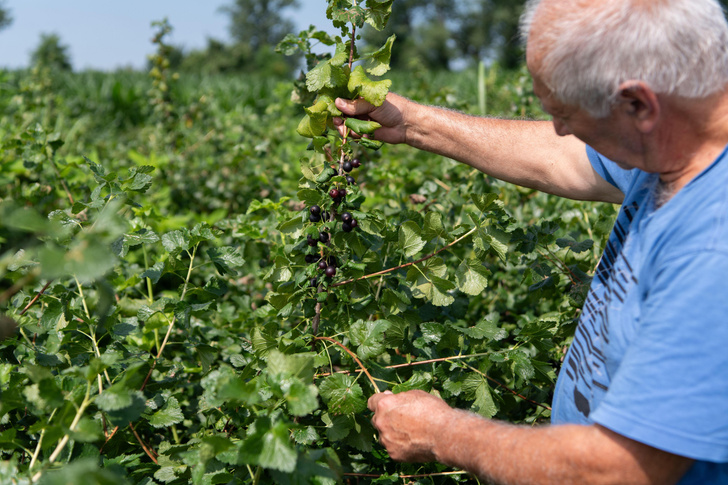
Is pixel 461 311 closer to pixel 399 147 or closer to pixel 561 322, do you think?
pixel 561 322

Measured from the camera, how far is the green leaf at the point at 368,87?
1.46 m

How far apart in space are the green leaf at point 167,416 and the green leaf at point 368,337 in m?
0.51

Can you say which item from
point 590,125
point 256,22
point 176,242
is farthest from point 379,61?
point 256,22

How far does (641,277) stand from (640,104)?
30cm

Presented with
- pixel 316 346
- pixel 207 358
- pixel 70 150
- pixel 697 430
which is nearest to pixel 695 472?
pixel 697 430

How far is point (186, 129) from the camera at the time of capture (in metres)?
5.46

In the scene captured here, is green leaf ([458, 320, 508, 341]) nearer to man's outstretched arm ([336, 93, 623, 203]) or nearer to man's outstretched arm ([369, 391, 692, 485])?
man's outstretched arm ([369, 391, 692, 485])

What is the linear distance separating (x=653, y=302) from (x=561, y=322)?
3.08ft

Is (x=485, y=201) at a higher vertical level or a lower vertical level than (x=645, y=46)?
lower

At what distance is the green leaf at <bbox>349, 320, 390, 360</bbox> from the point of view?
1.39 m

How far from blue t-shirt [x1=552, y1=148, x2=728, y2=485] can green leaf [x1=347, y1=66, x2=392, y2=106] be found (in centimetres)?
68

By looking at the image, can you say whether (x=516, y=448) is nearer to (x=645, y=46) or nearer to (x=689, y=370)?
(x=689, y=370)

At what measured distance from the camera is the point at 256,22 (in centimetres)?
7375

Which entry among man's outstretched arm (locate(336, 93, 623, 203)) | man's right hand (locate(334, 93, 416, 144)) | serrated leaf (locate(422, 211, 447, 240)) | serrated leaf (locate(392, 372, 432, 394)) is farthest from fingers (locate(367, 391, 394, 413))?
man's outstretched arm (locate(336, 93, 623, 203))
